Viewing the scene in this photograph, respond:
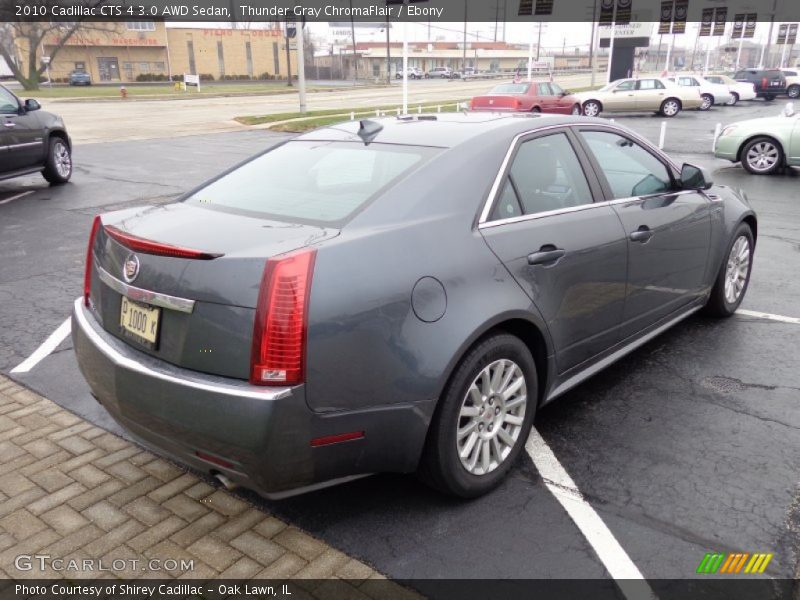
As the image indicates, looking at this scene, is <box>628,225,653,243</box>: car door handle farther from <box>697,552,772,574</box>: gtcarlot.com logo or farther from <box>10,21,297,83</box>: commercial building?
<box>10,21,297,83</box>: commercial building

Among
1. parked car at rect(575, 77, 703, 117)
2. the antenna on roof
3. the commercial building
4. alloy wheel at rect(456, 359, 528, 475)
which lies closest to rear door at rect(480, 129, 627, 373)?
alloy wheel at rect(456, 359, 528, 475)

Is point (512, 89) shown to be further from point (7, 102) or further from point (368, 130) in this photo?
point (368, 130)

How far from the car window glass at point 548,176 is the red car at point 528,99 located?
20083 mm

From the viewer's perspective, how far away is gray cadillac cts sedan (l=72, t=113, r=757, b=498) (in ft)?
8.23

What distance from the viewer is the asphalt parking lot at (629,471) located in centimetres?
279

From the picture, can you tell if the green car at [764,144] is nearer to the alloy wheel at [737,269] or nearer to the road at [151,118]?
the alloy wheel at [737,269]

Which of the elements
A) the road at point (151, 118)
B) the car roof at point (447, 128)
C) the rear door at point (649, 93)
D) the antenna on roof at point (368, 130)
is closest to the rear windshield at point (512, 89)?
the rear door at point (649, 93)

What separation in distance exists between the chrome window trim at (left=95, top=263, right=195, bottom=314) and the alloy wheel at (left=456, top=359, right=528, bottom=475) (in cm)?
121

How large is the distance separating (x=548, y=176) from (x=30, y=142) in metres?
9.83

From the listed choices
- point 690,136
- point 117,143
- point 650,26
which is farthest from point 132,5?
point 690,136

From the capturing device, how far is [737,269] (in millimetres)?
5426

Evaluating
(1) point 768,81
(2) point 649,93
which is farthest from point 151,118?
(1) point 768,81

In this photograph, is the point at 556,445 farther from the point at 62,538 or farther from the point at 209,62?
the point at 209,62

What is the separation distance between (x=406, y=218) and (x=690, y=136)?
2071cm
